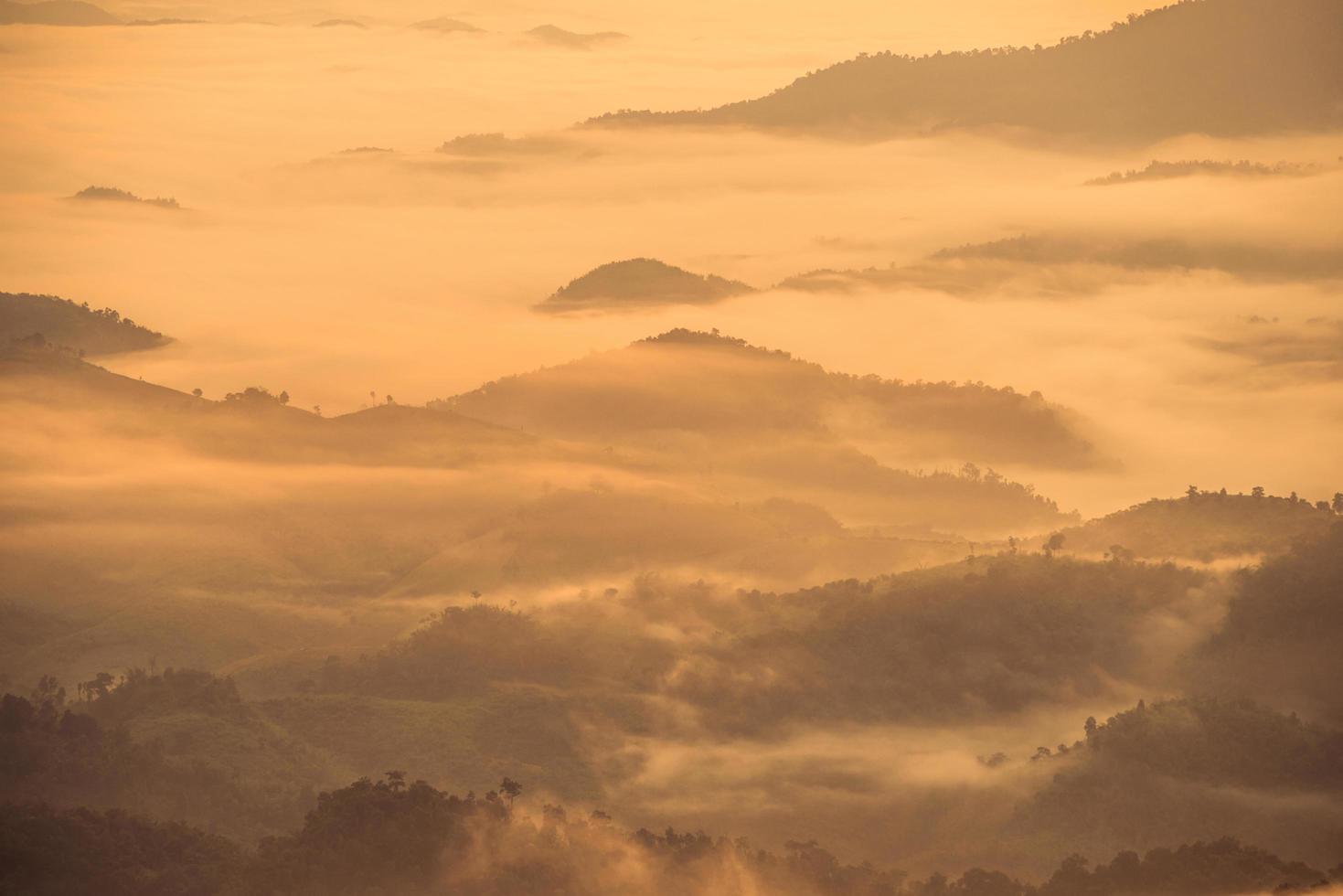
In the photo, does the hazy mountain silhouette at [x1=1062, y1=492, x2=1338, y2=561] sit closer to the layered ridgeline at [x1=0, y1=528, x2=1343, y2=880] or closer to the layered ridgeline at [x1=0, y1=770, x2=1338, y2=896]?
the layered ridgeline at [x1=0, y1=528, x2=1343, y2=880]

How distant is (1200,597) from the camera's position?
516 feet

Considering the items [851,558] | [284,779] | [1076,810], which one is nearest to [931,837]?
[1076,810]

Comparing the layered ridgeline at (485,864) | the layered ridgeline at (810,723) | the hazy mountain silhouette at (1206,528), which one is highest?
the hazy mountain silhouette at (1206,528)

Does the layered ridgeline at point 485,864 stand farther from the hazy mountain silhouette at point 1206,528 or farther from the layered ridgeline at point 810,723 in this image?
the hazy mountain silhouette at point 1206,528

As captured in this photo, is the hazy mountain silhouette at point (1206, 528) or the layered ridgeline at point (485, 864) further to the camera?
the hazy mountain silhouette at point (1206, 528)

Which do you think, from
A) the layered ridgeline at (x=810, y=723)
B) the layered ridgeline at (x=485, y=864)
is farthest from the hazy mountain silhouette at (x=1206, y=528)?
the layered ridgeline at (x=485, y=864)

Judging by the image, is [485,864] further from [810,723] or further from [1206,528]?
[1206,528]

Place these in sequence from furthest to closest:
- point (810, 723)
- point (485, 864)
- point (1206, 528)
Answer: point (1206, 528) → point (810, 723) → point (485, 864)

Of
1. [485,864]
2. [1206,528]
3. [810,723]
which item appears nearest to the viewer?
[485,864]

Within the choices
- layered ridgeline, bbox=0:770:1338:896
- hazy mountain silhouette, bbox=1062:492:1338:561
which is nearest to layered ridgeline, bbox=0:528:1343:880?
layered ridgeline, bbox=0:770:1338:896

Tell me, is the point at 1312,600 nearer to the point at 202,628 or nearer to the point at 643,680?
the point at 643,680

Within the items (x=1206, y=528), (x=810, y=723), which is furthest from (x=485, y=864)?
(x=1206, y=528)

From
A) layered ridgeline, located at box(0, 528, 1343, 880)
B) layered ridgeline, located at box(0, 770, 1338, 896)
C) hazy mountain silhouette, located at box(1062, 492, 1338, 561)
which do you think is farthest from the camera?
hazy mountain silhouette, located at box(1062, 492, 1338, 561)

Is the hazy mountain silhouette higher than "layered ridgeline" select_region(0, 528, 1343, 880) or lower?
higher
